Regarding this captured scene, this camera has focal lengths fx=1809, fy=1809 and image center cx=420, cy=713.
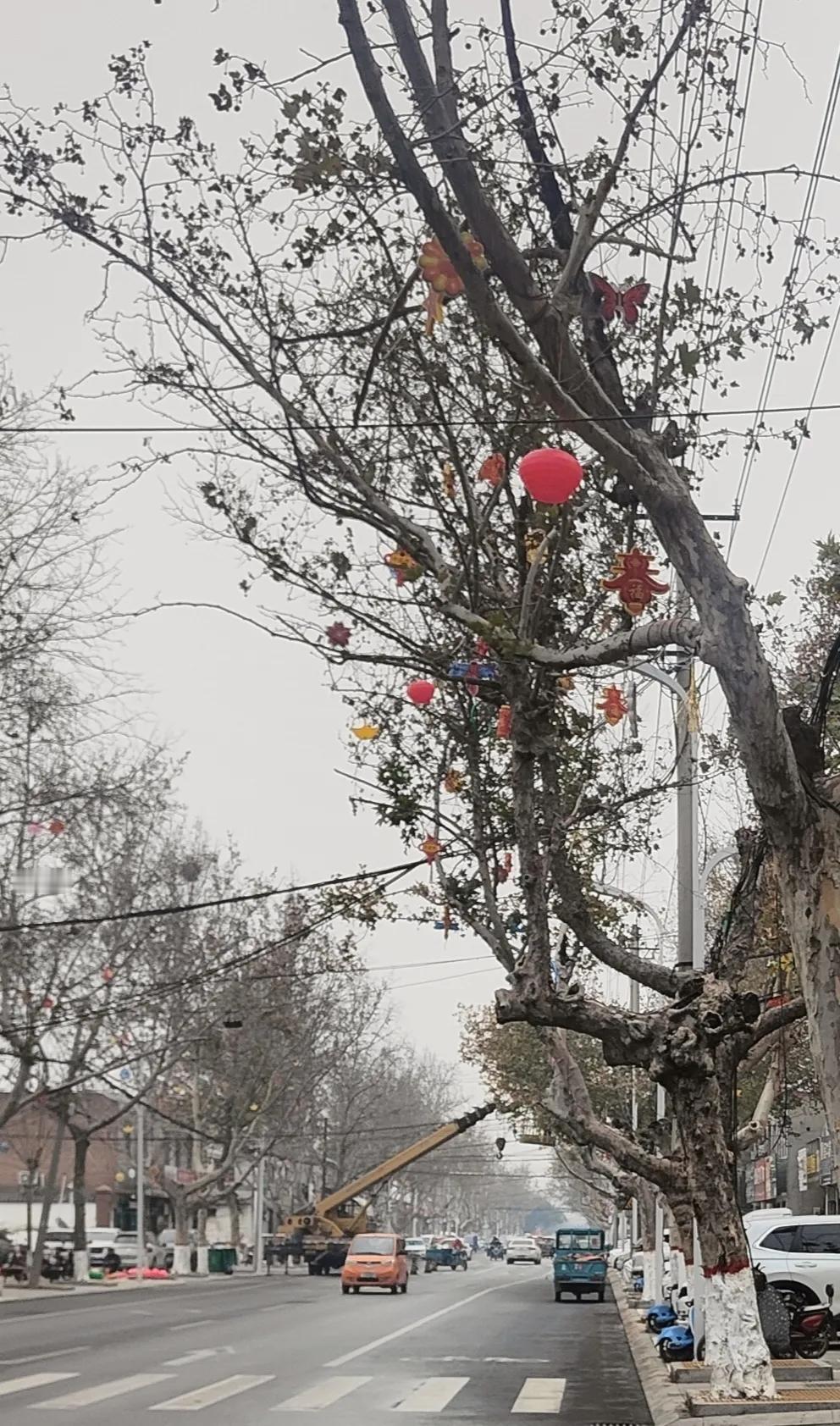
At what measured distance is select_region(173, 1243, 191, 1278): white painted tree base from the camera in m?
61.2

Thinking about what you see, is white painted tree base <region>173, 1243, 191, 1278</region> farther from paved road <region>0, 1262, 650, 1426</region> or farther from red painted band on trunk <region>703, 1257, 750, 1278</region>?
red painted band on trunk <region>703, 1257, 750, 1278</region>

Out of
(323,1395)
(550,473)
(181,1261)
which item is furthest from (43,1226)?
(550,473)

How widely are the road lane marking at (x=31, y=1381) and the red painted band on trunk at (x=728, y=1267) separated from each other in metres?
7.29

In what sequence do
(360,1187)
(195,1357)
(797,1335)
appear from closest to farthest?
(797,1335), (195,1357), (360,1187)

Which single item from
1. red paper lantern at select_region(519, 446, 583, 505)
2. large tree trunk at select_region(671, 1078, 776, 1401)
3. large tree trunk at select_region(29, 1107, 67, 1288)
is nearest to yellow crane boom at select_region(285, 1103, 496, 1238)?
large tree trunk at select_region(29, 1107, 67, 1288)

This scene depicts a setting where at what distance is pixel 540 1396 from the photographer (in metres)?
18.6

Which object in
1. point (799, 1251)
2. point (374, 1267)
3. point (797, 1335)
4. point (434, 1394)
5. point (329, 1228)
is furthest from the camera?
point (329, 1228)

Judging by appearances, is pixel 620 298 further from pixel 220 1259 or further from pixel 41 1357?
pixel 220 1259

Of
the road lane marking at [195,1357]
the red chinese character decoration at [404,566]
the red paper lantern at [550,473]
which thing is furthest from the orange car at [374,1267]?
the red paper lantern at [550,473]

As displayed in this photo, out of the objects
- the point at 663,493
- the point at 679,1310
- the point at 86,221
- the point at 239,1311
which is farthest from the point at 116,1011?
the point at 663,493

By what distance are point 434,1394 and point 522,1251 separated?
7182 centimetres

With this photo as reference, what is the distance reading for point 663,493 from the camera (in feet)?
33.0

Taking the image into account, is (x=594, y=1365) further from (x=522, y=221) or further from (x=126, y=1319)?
(x=522, y=221)

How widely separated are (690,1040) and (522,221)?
715cm
